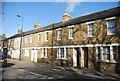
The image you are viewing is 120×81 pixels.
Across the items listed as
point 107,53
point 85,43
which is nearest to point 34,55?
point 85,43

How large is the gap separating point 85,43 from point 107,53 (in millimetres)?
2873

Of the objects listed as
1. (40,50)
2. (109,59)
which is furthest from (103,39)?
(40,50)

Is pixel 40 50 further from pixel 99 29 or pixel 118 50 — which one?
pixel 118 50

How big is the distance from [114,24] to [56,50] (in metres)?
9.12

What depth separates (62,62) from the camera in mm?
16500

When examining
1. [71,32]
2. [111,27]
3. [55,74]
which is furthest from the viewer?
[71,32]

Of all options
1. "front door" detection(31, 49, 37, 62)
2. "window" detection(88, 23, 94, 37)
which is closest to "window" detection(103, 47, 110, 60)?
"window" detection(88, 23, 94, 37)

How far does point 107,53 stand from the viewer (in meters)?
12.1

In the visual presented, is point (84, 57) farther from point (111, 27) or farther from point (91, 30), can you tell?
point (111, 27)

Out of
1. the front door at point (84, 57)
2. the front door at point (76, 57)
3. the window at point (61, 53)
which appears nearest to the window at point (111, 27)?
the front door at point (84, 57)

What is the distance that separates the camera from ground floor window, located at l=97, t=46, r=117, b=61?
11.7 m

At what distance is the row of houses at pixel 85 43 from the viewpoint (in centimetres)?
1175

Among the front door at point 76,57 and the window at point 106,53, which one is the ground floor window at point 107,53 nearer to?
the window at point 106,53

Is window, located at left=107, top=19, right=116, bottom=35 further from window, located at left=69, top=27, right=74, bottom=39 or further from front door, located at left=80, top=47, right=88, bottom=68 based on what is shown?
window, located at left=69, top=27, right=74, bottom=39
